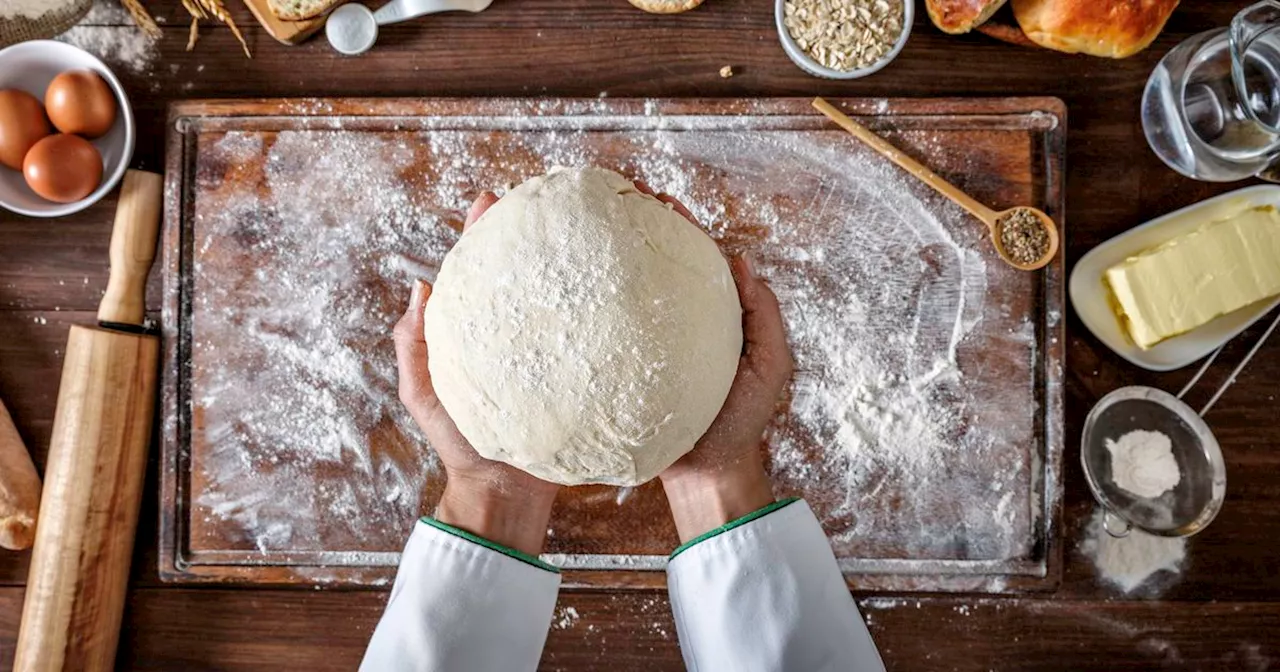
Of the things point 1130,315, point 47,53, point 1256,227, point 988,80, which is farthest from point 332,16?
point 1256,227

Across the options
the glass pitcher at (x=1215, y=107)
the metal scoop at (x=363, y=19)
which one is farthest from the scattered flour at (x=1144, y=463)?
the metal scoop at (x=363, y=19)

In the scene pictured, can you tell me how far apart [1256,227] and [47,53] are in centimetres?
197

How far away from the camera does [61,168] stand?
51.9 inches

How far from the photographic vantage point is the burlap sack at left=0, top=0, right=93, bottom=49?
53.7 inches

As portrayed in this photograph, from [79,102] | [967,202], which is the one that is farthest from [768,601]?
[79,102]

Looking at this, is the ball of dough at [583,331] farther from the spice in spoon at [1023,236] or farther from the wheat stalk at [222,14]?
the wheat stalk at [222,14]

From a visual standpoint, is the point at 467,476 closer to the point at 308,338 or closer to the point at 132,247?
the point at 308,338

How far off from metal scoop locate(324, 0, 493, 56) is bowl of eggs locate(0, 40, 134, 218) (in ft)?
1.17

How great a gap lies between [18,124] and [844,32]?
1.33 m

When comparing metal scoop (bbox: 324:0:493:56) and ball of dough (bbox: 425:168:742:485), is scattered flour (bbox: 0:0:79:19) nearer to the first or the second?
metal scoop (bbox: 324:0:493:56)

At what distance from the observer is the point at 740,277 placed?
1229 mm

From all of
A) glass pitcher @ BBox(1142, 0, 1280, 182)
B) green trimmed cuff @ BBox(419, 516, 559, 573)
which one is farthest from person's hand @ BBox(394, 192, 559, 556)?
glass pitcher @ BBox(1142, 0, 1280, 182)

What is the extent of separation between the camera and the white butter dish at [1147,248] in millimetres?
1384

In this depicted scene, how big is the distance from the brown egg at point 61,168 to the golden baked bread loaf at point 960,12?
1381 mm
